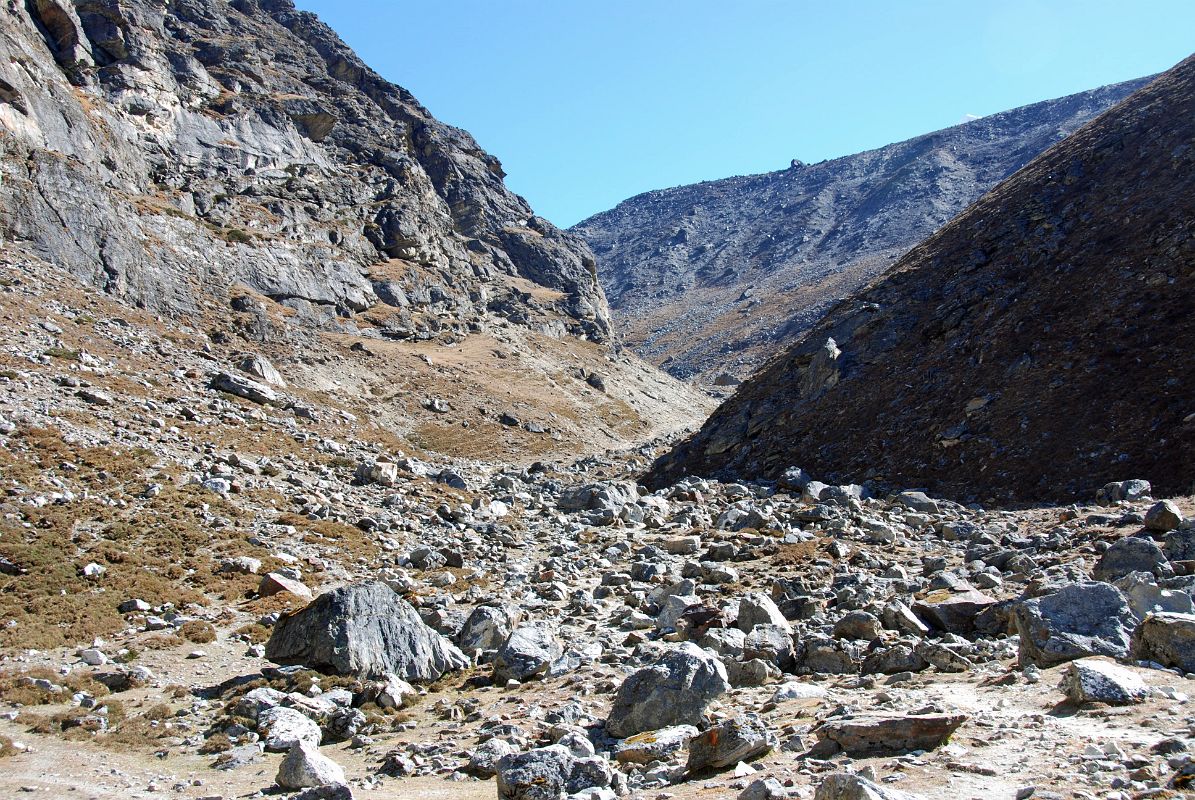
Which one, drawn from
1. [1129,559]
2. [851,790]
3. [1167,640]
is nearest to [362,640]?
[851,790]

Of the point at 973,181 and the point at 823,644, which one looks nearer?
the point at 823,644

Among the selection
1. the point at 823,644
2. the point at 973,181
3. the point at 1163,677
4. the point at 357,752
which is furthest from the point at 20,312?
the point at 973,181

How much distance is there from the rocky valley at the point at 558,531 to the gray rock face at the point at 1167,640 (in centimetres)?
3

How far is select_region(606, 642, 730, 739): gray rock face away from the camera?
887cm

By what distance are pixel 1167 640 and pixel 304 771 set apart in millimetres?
9715

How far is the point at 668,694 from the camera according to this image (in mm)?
9016

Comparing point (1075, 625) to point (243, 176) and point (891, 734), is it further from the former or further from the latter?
point (243, 176)

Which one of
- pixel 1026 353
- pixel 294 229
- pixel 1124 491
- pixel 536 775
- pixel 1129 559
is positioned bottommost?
pixel 1124 491

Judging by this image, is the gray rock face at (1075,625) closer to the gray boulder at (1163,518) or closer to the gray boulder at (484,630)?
the gray boulder at (1163,518)

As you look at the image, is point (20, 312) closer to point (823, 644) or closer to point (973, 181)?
point (823, 644)

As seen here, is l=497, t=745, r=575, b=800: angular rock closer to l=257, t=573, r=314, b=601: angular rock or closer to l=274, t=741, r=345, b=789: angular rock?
l=274, t=741, r=345, b=789: angular rock

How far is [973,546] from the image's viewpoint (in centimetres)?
1720

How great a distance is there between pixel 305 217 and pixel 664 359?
82306 mm

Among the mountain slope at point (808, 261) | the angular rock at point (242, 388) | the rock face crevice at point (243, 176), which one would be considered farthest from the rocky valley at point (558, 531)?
the mountain slope at point (808, 261)
